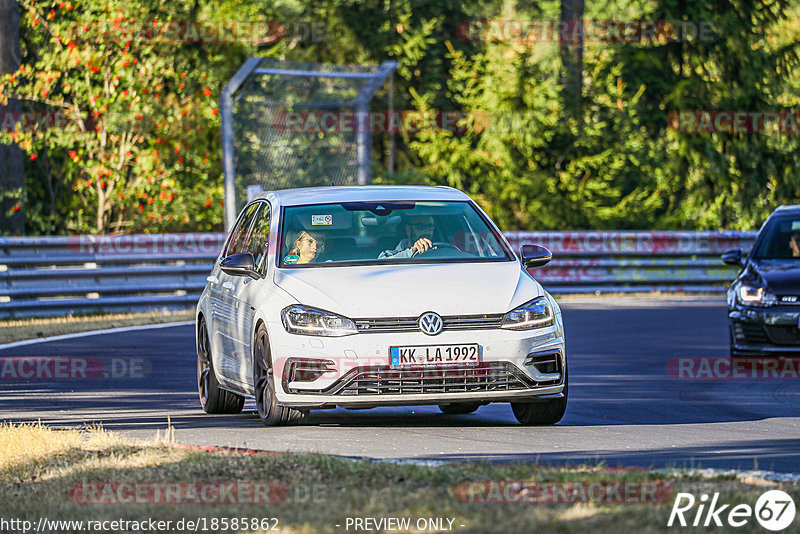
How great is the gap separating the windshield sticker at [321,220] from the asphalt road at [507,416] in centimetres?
133

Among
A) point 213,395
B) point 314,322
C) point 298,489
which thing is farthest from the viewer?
point 213,395

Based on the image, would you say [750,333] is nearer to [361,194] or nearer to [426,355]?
[361,194]

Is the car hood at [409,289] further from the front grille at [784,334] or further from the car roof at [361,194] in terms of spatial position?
the front grille at [784,334]

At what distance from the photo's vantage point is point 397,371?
32.0 ft

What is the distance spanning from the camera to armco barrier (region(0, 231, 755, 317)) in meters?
22.0

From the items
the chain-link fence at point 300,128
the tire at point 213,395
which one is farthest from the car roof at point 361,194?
the chain-link fence at point 300,128

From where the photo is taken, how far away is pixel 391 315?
9781 mm

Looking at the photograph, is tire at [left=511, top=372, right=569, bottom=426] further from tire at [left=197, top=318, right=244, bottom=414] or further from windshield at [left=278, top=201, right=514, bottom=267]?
tire at [left=197, top=318, right=244, bottom=414]

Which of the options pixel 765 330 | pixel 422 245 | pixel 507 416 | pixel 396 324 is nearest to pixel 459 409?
pixel 507 416

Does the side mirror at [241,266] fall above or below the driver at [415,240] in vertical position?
below

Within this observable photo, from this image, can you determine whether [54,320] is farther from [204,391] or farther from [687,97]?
[687,97]

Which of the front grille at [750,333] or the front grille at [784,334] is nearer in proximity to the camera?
the front grille at [784,334]

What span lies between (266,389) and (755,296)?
20.3 ft

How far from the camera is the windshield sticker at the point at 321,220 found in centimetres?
1099
